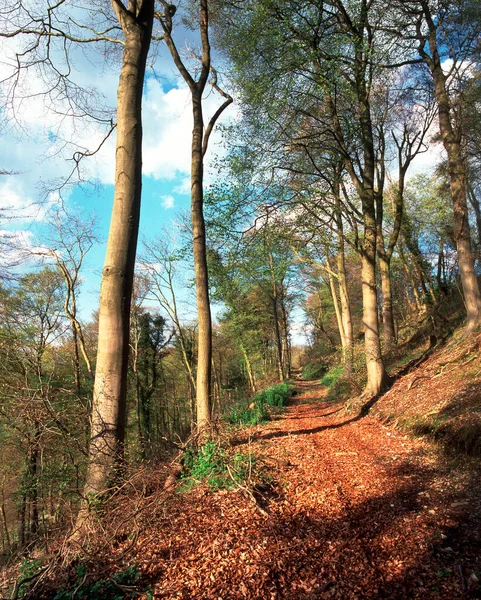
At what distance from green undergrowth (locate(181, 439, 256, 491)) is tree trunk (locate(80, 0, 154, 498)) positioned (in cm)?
114

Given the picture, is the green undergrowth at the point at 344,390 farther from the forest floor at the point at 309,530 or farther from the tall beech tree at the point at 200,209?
the tall beech tree at the point at 200,209

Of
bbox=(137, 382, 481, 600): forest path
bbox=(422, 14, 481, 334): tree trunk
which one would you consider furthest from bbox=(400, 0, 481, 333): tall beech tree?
bbox=(137, 382, 481, 600): forest path

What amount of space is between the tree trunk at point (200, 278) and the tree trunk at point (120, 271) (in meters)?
2.49

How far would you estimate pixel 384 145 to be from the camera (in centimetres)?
1284

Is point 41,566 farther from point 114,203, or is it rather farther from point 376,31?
point 376,31

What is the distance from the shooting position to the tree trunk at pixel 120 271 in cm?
344

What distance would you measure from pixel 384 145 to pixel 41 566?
15.1 metres

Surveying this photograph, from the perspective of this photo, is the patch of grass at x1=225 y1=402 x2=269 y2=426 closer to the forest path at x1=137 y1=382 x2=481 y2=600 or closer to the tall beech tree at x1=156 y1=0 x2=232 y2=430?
the tall beech tree at x1=156 y1=0 x2=232 y2=430

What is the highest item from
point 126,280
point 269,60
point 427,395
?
point 269,60

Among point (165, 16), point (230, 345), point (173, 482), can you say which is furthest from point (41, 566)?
point (230, 345)

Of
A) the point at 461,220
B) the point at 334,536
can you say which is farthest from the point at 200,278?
the point at 461,220

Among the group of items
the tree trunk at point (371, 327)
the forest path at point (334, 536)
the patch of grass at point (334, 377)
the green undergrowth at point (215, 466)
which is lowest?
the forest path at point (334, 536)

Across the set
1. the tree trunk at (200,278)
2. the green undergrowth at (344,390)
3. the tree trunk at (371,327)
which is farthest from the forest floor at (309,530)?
the green undergrowth at (344,390)

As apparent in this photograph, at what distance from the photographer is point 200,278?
6637 mm
